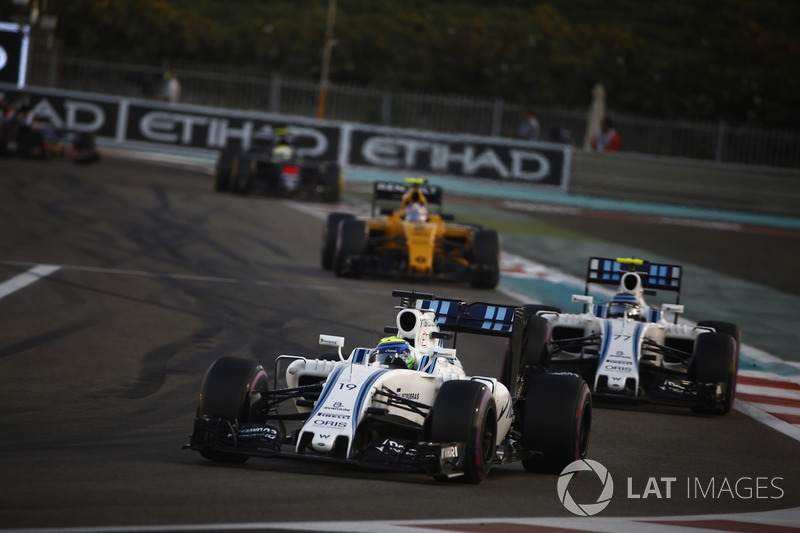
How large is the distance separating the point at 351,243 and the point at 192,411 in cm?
834

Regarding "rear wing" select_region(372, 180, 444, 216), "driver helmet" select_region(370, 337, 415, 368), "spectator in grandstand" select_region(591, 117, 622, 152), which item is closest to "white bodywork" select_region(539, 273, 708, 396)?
"driver helmet" select_region(370, 337, 415, 368)

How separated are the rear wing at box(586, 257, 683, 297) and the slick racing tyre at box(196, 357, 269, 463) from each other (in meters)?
5.35

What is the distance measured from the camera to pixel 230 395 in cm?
777

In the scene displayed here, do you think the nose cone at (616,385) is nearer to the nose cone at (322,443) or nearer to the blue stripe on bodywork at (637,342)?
the blue stripe on bodywork at (637,342)

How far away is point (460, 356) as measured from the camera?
1256 cm

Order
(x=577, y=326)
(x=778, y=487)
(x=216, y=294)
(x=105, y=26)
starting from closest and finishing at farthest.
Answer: (x=778, y=487), (x=577, y=326), (x=216, y=294), (x=105, y=26)

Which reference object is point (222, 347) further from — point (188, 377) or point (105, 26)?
point (105, 26)

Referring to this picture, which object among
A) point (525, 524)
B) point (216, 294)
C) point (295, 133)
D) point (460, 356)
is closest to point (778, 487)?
point (525, 524)

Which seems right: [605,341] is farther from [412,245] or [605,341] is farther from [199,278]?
[199,278]

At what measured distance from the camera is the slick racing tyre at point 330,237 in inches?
716

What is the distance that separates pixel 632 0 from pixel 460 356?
1846 inches

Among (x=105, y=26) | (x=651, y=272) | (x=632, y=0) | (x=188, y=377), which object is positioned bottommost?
(x=188, y=377)

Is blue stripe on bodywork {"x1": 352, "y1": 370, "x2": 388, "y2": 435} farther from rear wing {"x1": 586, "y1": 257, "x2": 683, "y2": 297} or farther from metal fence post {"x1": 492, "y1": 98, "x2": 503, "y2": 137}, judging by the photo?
metal fence post {"x1": 492, "y1": 98, "x2": 503, "y2": 137}

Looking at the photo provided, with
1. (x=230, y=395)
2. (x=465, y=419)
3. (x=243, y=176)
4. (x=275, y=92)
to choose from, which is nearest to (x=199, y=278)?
(x=230, y=395)
